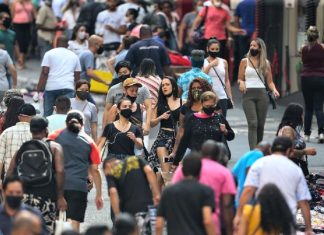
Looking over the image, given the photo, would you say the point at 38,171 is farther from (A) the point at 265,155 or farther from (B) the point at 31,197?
(A) the point at 265,155

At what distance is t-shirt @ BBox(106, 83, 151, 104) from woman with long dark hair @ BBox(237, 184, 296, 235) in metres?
6.18

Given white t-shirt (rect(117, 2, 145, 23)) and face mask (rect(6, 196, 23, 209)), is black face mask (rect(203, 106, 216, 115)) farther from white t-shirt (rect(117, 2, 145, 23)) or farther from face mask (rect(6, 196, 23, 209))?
white t-shirt (rect(117, 2, 145, 23))

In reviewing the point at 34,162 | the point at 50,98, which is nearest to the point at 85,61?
the point at 50,98

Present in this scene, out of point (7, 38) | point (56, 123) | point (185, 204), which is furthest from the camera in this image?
point (7, 38)

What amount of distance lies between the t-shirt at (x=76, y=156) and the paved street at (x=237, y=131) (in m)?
1.64

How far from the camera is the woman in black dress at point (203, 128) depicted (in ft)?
55.1

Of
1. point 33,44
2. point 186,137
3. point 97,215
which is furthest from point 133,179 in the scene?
point 33,44

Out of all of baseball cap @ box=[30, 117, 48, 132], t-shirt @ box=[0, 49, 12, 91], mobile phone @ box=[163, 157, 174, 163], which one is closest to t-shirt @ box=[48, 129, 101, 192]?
baseball cap @ box=[30, 117, 48, 132]

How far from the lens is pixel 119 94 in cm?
1967

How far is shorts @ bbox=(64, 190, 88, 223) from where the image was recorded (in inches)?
634

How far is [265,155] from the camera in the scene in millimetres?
14992

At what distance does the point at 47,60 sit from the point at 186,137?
5101 mm

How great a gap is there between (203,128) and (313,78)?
6.19 meters

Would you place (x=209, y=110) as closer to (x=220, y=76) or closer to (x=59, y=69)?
(x=220, y=76)
